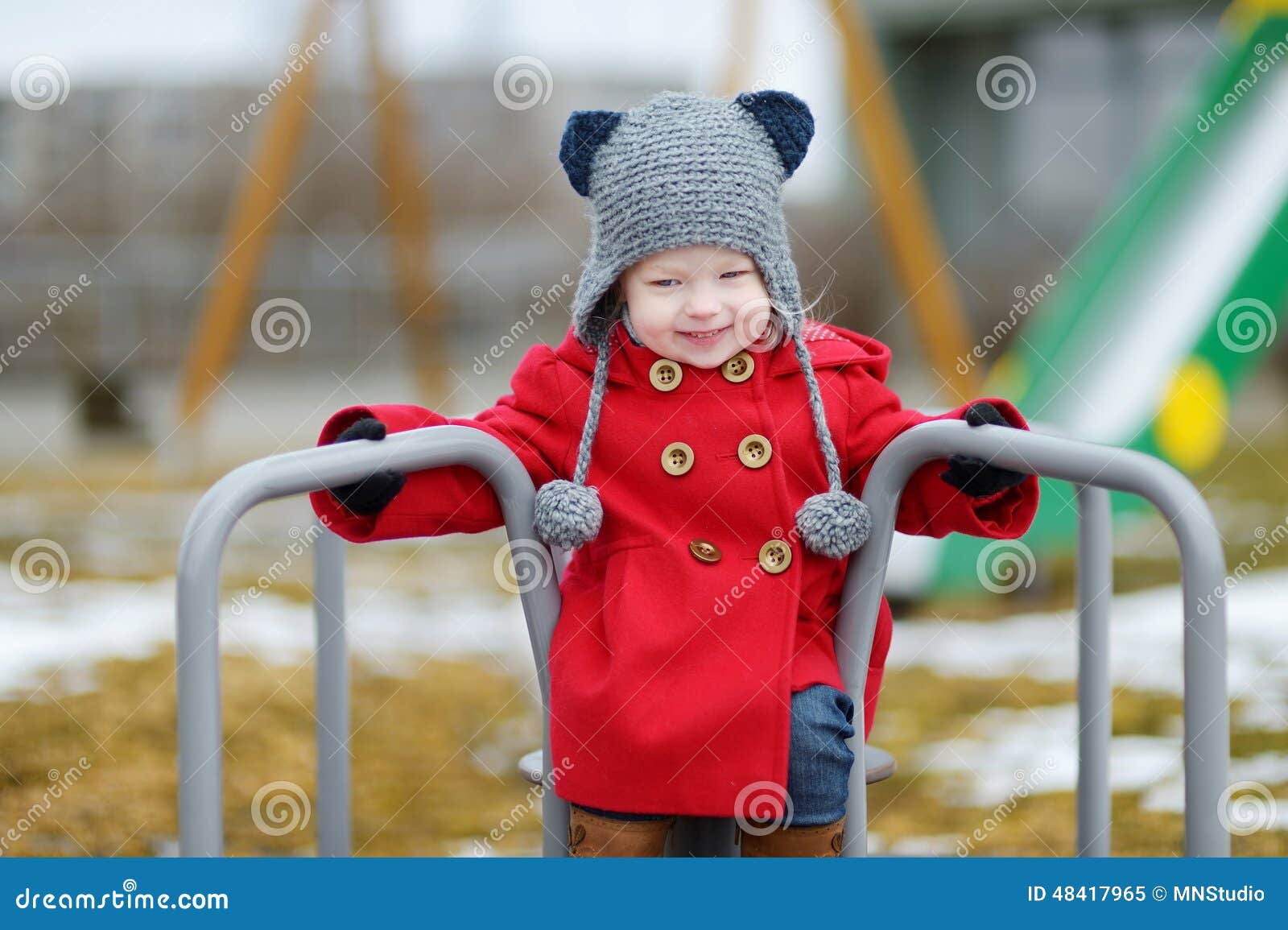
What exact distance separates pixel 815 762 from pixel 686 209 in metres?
0.64

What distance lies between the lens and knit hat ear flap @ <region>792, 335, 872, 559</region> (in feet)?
5.14

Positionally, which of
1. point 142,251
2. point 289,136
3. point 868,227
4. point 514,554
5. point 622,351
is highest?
point 142,251

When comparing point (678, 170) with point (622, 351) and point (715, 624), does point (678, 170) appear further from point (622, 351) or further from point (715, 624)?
point (715, 624)

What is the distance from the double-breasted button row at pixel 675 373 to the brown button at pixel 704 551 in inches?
7.5

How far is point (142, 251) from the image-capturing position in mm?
9836

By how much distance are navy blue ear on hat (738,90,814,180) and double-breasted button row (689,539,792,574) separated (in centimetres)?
47

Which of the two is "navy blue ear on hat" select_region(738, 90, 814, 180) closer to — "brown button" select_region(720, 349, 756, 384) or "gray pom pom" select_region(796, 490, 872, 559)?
"brown button" select_region(720, 349, 756, 384)

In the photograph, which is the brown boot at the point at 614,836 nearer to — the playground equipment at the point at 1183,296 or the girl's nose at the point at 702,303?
the girl's nose at the point at 702,303

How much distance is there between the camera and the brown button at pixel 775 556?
157 centimetres

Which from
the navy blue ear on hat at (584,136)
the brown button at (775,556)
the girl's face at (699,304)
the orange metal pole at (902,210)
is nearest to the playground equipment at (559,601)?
the brown button at (775,556)

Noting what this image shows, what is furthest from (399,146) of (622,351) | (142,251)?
(142,251)

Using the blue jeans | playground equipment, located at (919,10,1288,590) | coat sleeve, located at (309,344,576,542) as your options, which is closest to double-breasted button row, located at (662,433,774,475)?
coat sleeve, located at (309,344,576,542)

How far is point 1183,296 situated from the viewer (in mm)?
4402

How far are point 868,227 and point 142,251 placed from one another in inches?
200
